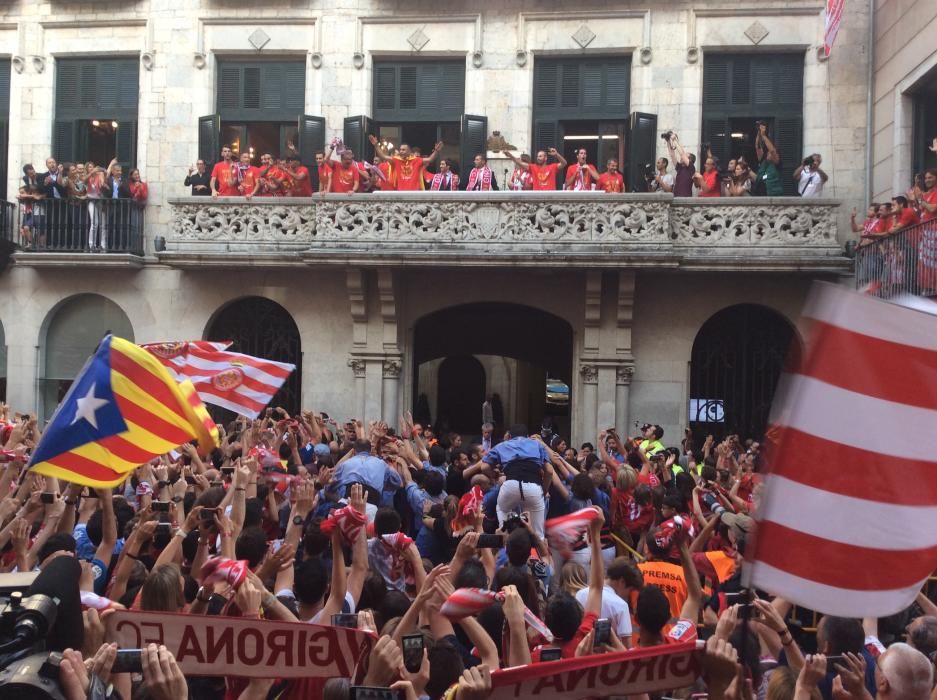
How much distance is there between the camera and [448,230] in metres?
19.1

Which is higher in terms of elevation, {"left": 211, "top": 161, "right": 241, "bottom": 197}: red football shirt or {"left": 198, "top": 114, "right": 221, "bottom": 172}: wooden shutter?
{"left": 198, "top": 114, "right": 221, "bottom": 172}: wooden shutter

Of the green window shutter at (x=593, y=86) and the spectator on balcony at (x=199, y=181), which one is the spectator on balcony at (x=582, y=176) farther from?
the spectator on balcony at (x=199, y=181)

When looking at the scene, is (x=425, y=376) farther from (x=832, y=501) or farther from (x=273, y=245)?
(x=832, y=501)

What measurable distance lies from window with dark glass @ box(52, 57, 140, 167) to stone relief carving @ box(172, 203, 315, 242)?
8.36ft

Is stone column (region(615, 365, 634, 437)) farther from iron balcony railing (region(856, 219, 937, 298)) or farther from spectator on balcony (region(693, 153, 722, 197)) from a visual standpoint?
iron balcony railing (region(856, 219, 937, 298))

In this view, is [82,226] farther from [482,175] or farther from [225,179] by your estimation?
[482,175]

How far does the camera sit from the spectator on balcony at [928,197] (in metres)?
15.2

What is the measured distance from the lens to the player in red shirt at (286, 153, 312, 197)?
20297mm

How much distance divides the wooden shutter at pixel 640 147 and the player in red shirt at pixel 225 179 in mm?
7434

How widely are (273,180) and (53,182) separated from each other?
14.8 feet

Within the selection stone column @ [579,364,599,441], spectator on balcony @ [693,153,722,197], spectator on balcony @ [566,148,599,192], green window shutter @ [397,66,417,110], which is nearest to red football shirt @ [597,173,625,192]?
spectator on balcony @ [566,148,599,192]

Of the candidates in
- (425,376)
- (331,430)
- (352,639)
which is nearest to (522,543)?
(352,639)

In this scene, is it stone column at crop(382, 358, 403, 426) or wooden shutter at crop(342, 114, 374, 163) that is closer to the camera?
stone column at crop(382, 358, 403, 426)

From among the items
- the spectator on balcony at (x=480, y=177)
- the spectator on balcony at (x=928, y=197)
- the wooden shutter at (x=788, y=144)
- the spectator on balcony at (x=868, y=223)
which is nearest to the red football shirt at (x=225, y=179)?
the spectator on balcony at (x=480, y=177)
